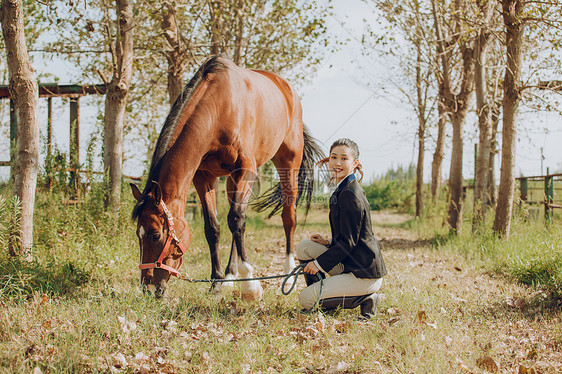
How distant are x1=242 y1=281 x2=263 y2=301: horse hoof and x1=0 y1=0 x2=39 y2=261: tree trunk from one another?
1.93 meters

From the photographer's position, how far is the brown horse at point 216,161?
10.8 feet

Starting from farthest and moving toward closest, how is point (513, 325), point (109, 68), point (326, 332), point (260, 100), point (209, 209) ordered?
point (109, 68), point (260, 100), point (209, 209), point (513, 325), point (326, 332)

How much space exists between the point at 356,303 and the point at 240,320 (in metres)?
0.84

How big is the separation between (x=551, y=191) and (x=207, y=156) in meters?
5.78

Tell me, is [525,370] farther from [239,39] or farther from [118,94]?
[239,39]

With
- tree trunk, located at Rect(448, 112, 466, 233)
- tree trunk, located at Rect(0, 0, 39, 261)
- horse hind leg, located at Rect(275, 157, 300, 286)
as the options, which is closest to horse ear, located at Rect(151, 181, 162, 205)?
tree trunk, located at Rect(0, 0, 39, 261)

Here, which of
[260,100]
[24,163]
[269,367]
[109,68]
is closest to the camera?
[269,367]

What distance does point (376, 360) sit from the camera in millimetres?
2506

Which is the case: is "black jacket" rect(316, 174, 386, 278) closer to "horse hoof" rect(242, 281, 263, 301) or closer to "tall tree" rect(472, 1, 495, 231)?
"horse hoof" rect(242, 281, 263, 301)

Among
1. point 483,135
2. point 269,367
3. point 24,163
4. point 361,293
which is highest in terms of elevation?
point 483,135

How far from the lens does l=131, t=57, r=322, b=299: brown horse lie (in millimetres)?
→ 3287

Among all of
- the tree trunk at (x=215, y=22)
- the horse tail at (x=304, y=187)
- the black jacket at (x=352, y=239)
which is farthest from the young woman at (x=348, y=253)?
the tree trunk at (x=215, y=22)

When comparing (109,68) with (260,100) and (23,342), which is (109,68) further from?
(23,342)

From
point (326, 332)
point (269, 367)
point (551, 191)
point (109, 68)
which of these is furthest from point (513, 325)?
point (109, 68)
